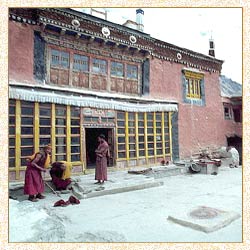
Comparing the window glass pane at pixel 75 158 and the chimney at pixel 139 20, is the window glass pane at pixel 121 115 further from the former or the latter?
the chimney at pixel 139 20

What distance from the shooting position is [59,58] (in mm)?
7449

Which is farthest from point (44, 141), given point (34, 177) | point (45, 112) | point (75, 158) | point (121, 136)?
point (121, 136)

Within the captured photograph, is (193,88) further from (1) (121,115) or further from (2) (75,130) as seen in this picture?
(2) (75,130)

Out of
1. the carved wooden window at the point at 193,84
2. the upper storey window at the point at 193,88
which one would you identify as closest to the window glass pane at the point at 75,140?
the upper storey window at the point at 193,88

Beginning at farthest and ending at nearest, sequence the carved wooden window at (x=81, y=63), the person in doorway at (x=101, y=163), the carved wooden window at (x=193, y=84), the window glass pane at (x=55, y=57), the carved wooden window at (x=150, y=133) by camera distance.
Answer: the carved wooden window at (x=193, y=84)
the carved wooden window at (x=150, y=133)
the carved wooden window at (x=81, y=63)
the window glass pane at (x=55, y=57)
the person in doorway at (x=101, y=163)

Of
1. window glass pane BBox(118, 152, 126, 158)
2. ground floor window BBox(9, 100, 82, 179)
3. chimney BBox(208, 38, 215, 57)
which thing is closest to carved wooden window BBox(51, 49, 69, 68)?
ground floor window BBox(9, 100, 82, 179)

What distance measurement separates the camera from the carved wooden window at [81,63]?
305 inches

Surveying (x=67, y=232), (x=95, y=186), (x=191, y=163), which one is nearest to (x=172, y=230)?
(x=67, y=232)

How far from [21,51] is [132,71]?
12.1ft

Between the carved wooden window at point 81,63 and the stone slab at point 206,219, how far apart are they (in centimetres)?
514

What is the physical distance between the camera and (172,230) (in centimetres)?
394

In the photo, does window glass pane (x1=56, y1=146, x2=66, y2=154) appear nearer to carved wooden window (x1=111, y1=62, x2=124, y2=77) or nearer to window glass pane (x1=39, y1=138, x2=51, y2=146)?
window glass pane (x1=39, y1=138, x2=51, y2=146)

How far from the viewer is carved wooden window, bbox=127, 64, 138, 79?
29.2 feet

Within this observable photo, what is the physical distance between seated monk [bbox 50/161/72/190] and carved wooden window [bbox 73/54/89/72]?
296cm
